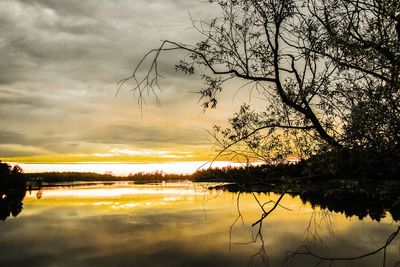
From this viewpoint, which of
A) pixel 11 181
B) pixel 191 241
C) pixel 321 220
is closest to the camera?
pixel 191 241

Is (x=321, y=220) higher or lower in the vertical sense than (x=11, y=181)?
lower

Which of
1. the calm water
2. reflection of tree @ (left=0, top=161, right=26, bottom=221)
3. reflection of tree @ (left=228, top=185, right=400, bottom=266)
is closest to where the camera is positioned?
reflection of tree @ (left=228, top=185, right=400, bottom=266)

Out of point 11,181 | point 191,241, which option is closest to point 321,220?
point 191,241

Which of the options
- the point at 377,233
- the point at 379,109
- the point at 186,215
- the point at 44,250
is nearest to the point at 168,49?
the point at 379,109

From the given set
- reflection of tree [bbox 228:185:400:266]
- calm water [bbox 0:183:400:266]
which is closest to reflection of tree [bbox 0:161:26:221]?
calm water [bbox 0:183:400:266]

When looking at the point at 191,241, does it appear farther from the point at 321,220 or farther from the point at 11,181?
the point at 11,181

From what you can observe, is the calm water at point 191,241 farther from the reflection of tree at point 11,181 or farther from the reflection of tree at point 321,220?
the reflection of tree at point 11,181

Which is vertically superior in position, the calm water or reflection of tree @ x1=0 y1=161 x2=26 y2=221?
reflection of tree @ x1=0 y1=161 x2=26 y2=221

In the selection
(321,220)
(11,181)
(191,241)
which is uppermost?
(11,181)

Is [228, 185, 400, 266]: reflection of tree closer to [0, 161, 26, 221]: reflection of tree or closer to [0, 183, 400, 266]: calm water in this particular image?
[0, 183, 400, 266]: calm water

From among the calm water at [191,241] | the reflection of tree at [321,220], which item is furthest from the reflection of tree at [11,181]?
the reflection of tree at [321,220]

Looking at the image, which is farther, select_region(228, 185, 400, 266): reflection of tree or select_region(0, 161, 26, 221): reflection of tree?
select_region(0, 161, 26, 221): reflection of tree

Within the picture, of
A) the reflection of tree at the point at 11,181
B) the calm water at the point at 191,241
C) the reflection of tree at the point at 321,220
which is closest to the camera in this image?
the reflection of tree at the point at 321,220

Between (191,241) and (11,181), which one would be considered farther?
(11,181)
